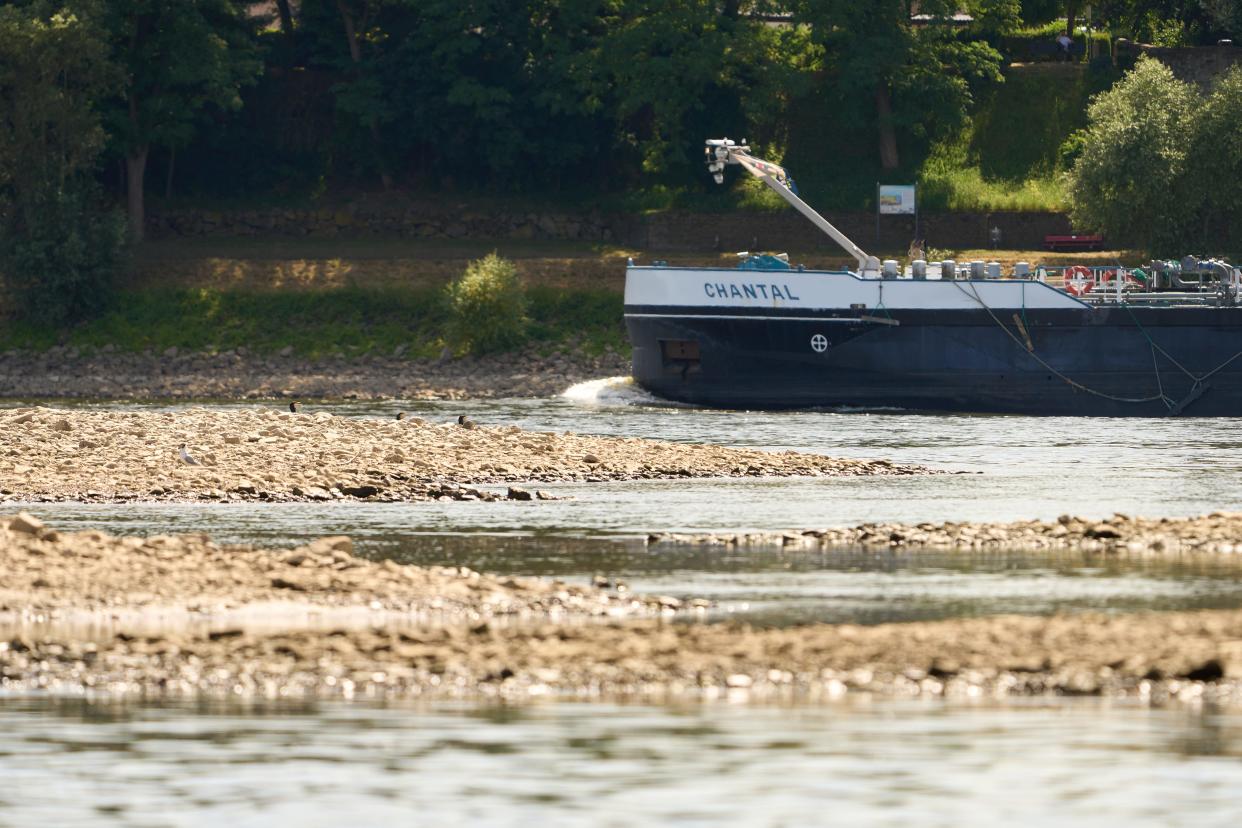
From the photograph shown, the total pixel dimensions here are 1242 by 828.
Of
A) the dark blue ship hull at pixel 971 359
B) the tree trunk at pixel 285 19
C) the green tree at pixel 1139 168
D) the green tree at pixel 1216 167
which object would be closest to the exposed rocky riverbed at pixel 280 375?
the dark blue ship hull at pixel 971 359

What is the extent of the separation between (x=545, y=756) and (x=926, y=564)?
10.6 m

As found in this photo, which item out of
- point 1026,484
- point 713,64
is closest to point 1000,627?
point 1026,484

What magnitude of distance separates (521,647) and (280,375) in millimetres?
51362

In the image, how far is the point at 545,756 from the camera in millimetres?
15875

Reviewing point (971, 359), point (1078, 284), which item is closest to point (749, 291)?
point (971, 359)

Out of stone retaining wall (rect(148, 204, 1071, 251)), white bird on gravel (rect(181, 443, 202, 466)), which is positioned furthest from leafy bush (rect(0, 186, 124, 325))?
white bird on gravel (rect(181, 443, 202, 466))

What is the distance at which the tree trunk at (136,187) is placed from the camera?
79.9 m

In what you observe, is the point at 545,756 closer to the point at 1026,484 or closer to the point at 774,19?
the point at 1026,484

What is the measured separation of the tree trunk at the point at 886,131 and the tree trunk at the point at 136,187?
86.7 ft

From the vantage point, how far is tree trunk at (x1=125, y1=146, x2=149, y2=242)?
7988 cm

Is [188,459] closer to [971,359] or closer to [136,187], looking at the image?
[971,359]

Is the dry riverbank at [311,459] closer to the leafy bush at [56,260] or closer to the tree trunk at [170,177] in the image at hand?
the leafy bush at [56,260]

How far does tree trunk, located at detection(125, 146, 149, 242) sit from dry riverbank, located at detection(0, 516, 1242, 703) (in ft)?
192

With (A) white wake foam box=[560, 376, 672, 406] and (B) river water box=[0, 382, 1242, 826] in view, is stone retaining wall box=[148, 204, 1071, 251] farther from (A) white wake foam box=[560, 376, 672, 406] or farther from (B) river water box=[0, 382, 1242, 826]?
(B) river water box=[0, 382, 1242, 826]
